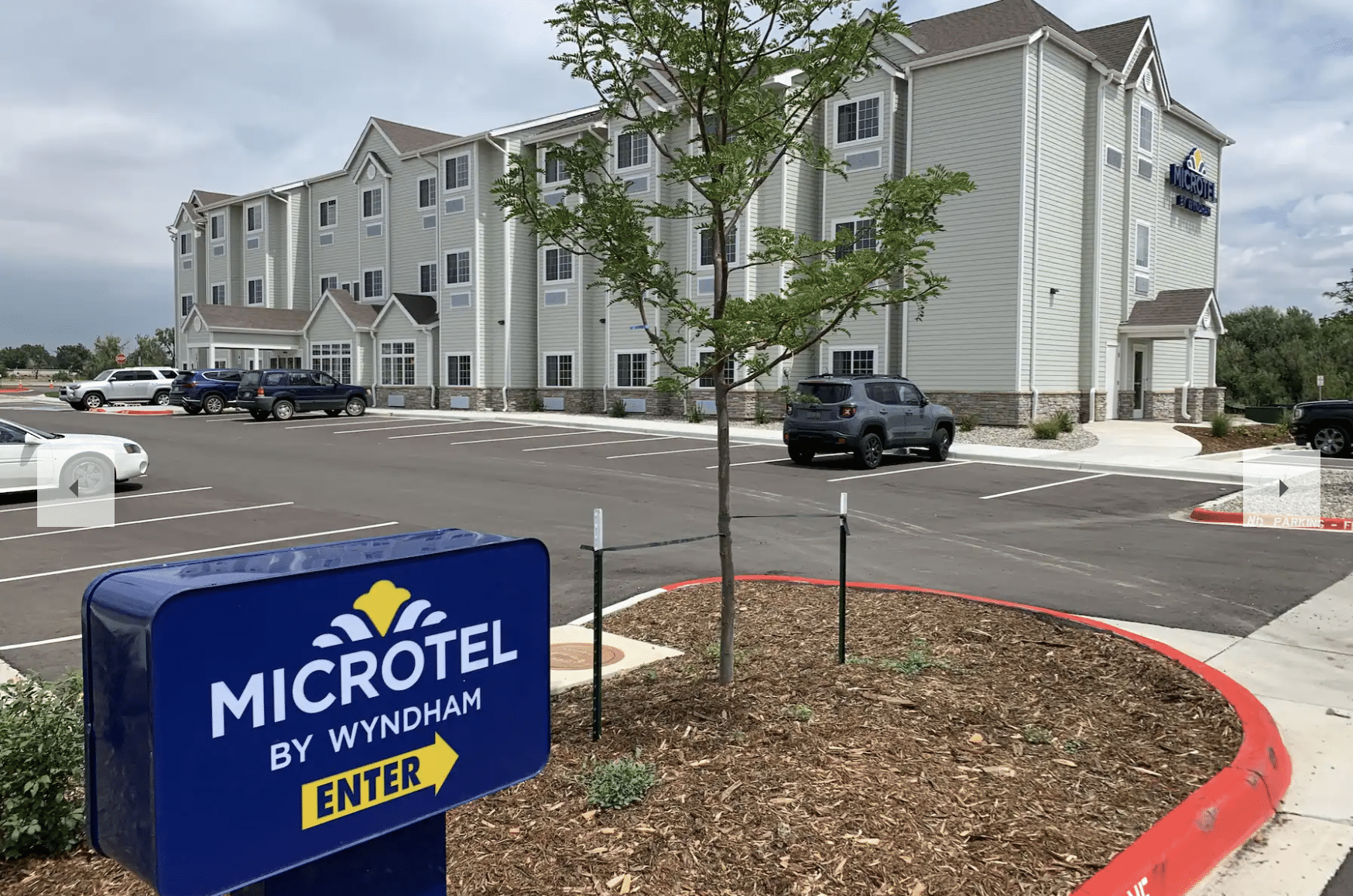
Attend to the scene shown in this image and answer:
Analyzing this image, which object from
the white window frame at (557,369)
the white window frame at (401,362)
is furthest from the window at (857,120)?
the white window frame at (401,362)

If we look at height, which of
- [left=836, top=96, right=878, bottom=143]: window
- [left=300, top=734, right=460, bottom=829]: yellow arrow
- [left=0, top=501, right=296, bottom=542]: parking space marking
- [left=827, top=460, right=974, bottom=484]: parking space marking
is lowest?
[left=0, top=501, right=296, bottom=542]: parking space marking

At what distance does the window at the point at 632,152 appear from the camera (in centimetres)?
3575

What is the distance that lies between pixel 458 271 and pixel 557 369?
6.30 metres

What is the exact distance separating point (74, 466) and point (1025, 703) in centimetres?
1492

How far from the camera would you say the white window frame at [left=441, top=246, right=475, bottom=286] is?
40938 mm

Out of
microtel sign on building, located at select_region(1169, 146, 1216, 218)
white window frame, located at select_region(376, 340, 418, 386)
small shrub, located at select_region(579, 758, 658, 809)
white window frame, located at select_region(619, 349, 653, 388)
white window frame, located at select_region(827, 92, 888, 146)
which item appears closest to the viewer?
small shrub, located at select_region(579, 758, 658, 809)

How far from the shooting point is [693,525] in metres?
13.1

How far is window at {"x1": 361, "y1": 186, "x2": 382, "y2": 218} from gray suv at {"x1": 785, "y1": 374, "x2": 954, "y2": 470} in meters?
32.0

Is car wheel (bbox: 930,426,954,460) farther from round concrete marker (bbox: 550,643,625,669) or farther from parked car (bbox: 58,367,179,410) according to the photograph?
parked car (bbox: 58,367,179,410)

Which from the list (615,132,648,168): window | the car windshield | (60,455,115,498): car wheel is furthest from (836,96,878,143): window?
(60,455,115,498): car wheel

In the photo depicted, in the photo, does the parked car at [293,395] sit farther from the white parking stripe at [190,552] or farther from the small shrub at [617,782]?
the small shrub at [617,782]

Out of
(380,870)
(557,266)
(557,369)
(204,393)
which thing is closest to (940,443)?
(380,870)

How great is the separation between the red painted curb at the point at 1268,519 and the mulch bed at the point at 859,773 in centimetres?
866

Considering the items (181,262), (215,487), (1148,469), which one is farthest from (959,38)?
(181,262)
